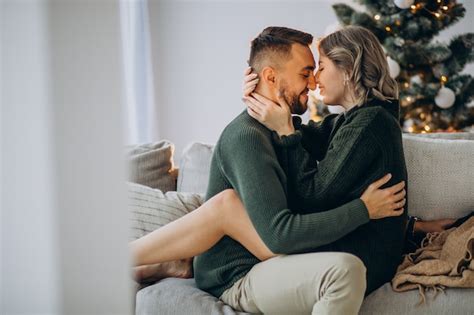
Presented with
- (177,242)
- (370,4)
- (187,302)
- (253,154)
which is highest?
(370,4)

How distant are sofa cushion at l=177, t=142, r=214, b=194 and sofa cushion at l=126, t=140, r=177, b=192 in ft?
0.15

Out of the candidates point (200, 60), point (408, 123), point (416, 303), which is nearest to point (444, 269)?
point (416, 303)

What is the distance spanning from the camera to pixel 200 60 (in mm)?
4266

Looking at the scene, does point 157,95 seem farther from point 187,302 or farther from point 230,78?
point 187,302

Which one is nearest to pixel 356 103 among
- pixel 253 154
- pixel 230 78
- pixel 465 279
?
pixel 253 154

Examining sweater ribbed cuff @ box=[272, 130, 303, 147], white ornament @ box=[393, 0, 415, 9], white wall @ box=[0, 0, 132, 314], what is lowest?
sweater ribbed cuff @ box=[272, 130, 303, 147]

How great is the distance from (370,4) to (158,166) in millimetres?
1570

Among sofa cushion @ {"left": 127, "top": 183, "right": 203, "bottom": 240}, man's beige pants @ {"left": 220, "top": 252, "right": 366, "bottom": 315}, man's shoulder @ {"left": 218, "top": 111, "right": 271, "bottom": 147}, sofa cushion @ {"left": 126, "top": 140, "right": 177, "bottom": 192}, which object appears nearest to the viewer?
man's beige pants @ {"left": 220, "top": 252, "right": 366, "bottom": 315}

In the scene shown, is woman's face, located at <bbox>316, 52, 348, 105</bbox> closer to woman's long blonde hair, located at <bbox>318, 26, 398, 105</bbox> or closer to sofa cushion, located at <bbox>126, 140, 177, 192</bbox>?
woman's long blonde hair, located at <bbox>318, 26, 398, 105</bbox>

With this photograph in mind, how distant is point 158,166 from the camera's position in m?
2.23

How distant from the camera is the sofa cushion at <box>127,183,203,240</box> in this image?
6.32 ft

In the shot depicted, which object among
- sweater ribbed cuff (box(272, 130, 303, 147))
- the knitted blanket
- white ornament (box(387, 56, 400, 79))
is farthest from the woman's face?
white ornament (box(387, 56, 400, 79))

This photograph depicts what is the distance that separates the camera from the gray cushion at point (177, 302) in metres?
1.62

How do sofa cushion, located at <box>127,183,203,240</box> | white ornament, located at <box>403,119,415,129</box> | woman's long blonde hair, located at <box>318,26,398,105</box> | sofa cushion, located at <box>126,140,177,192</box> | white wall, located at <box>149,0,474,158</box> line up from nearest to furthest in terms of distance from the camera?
woman's long blonde hair, located at <box>318,26,398,105</box> < sofa cushion, located at <box>127,183,203,240</box> < sofa cushion, located at <box>126,140,177,192</box> < white ornament, located at <box>403,119,415,129</box> < white wall, located at <box>149,0,474,158</box>
